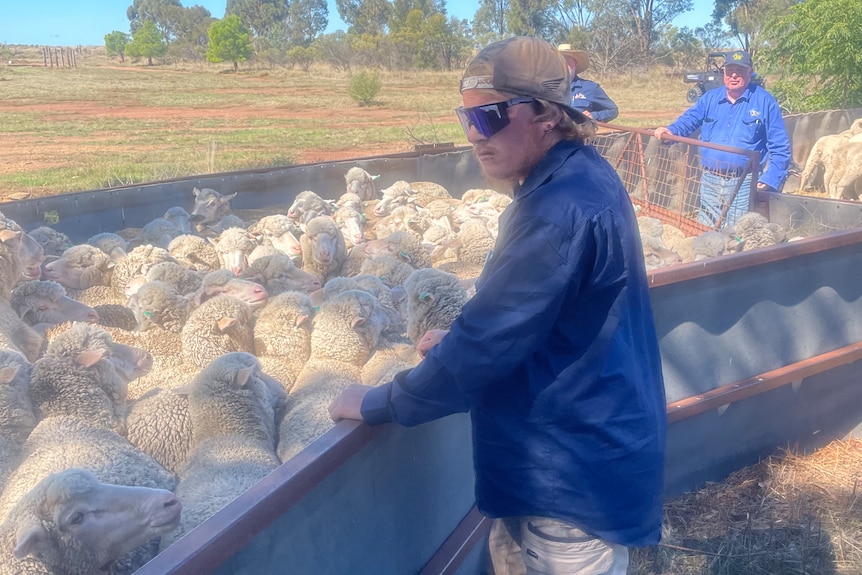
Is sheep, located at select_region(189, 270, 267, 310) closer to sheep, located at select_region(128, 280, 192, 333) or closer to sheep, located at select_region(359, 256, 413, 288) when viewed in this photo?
sheep, located at select_region(128, 280, 192, 333)

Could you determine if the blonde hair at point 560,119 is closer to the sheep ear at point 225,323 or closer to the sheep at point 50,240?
the sheep ear at point 225,323

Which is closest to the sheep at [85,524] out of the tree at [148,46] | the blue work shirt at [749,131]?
the blue work shirt at [749,131]

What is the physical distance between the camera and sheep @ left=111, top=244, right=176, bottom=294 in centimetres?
646

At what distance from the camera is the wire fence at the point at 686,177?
7043 millimetres

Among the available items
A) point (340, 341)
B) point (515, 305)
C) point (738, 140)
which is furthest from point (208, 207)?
point (515, 305)

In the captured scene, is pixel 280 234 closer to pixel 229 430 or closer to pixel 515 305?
pixel 229 430

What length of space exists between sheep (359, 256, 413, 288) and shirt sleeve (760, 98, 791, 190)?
3624mm

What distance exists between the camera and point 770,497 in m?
4.28

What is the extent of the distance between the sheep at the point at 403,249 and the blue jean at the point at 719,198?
274 centimetres

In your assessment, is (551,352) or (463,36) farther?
(463,36)

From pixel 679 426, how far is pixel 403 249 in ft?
11.1

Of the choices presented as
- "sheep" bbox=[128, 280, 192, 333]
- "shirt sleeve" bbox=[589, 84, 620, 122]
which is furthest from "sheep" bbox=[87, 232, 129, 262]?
"shirt sleeve" bbox=[589, 84, 620, 122]

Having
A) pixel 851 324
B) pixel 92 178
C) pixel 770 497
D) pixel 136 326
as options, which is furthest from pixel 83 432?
pixel 92 178

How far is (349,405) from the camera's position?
231cm
